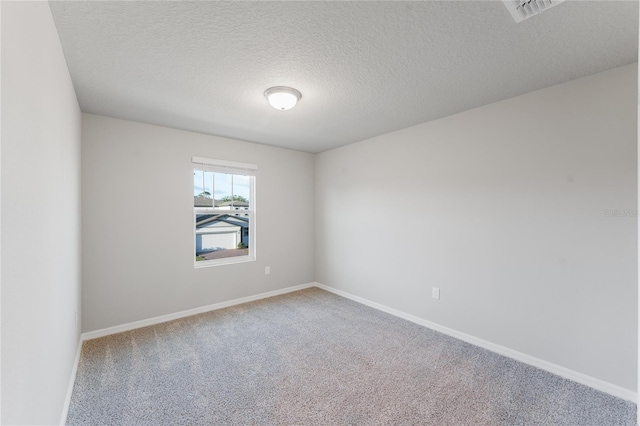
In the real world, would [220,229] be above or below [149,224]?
below

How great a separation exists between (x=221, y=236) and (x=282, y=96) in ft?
8.06

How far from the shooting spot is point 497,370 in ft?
7.81

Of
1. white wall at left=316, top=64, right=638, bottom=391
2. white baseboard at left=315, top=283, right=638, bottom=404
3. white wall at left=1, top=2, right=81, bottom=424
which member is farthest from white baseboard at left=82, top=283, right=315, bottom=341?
white baseboard at left=315, top=283, right=638, bottom=404

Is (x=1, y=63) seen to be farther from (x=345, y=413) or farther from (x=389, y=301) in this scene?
(x=389, y=301)

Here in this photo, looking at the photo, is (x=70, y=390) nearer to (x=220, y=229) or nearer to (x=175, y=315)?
(x=175, y=315)

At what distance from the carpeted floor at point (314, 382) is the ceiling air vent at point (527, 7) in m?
2.48

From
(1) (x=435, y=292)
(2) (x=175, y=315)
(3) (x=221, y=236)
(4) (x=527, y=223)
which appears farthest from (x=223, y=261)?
(4) (x=527, y=223)

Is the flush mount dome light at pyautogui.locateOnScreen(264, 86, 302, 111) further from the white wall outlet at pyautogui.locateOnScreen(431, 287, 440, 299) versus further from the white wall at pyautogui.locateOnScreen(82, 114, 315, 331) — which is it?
the white wall outlet at pyautogui.locateOnScreen(431, 287, 440, 299)

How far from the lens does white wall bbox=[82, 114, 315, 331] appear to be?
302cm

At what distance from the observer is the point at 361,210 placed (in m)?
4.14

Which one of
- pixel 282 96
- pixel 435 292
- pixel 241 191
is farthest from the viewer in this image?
pixel 241 191

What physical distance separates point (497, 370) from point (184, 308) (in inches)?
137

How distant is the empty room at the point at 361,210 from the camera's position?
151cm

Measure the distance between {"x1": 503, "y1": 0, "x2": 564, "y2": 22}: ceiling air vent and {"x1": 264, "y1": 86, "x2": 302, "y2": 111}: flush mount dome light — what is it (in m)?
1.56
